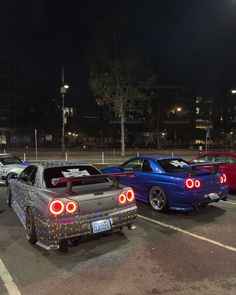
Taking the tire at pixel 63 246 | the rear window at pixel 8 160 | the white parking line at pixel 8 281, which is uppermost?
the rear window at pixel 8 160

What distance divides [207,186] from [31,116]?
A: 70.7m

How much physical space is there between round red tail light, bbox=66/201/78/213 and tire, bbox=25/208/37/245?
87cm

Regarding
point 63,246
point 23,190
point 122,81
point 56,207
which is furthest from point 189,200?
point 122,81

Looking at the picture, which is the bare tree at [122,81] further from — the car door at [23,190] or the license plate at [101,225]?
the license plate at [101,225]

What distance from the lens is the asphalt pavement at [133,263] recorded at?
147 inches

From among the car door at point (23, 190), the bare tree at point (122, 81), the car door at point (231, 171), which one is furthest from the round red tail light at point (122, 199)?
the bare tree at point (122, 81)

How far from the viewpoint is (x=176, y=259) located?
4590 millimetres

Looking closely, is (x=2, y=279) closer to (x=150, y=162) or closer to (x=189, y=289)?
(x=189, y=289)

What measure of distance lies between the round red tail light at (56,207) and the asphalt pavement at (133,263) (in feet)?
2.49

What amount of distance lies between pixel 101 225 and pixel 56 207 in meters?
0.81

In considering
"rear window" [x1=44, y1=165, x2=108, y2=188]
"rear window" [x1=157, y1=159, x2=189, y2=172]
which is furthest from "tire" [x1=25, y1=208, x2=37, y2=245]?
"rear window" [x1=157, y1=159, x2=189, y2=172]

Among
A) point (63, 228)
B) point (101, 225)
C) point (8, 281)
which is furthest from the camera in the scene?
point (101, 225)

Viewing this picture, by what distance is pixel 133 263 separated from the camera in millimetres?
4453

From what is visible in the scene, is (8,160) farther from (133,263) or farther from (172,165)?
(133,263)
